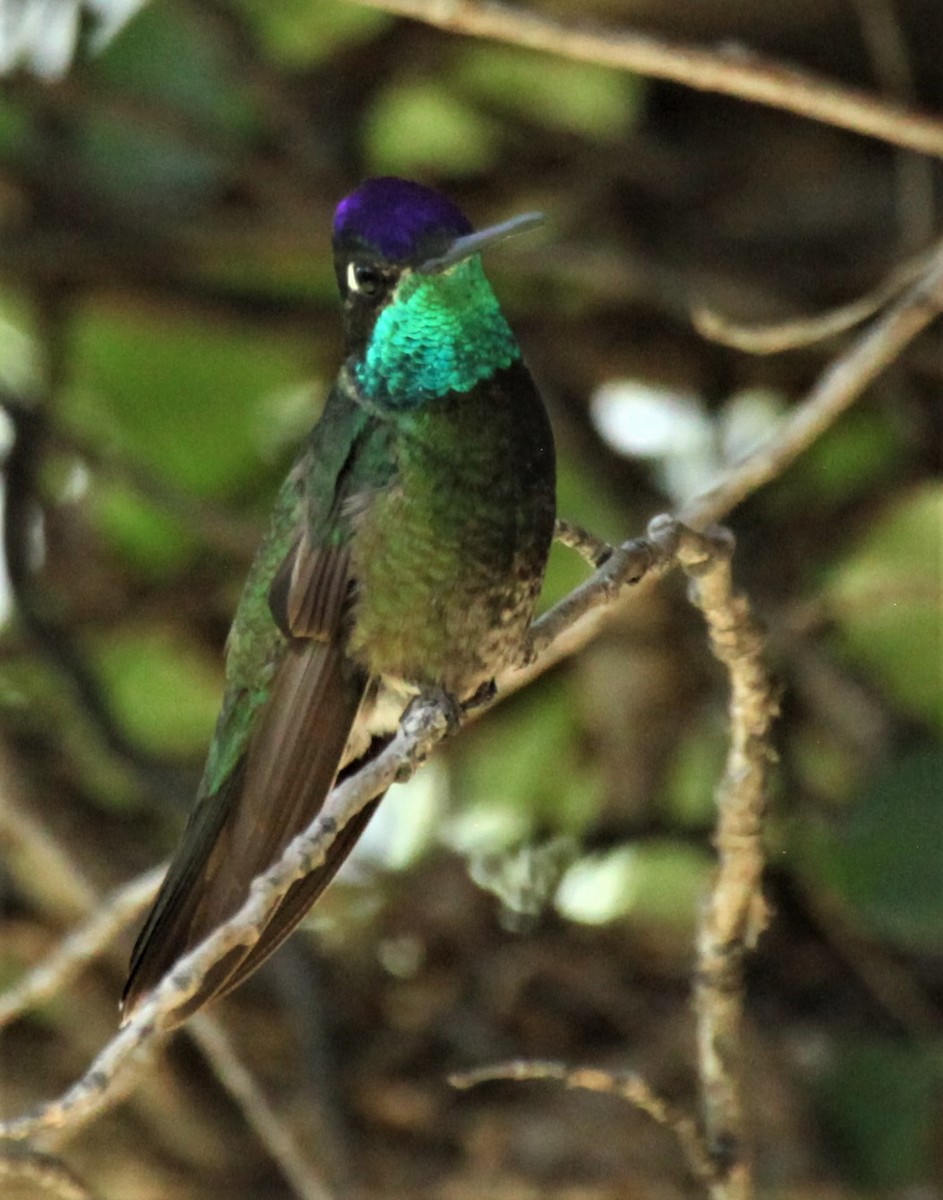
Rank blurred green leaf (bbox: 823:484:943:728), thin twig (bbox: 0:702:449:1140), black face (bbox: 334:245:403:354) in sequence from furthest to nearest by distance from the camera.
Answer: blurred green leaf (bbox: 823:484:943:728), black face (bbox: 334:245:403:354), thin twig (bbox: 0:702:449:1140)

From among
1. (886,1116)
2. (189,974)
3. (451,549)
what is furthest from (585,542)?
(886,1116)

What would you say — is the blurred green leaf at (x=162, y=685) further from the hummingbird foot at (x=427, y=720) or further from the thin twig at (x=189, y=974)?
the thin twig at (x=189, y=974)

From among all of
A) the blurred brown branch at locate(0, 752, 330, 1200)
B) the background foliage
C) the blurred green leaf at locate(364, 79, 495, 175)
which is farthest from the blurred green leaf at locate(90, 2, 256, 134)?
the blurred brown branch at locate(0, 752, 330, 1200)

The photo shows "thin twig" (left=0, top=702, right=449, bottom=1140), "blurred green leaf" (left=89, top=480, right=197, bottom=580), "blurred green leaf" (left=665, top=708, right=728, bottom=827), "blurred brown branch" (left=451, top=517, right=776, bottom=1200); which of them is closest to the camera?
"thin twig" (left=0, top=702, right=449, bottom=1140)

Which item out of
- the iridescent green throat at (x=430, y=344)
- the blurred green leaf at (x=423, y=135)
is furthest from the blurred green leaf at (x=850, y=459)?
the iridescent green throat at (x=430, y=344)

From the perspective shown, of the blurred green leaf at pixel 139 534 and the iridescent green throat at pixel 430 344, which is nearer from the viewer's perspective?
the iridescent green throat at pixel 430 344

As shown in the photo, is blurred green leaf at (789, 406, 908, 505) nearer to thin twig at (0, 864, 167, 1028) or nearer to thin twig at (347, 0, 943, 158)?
thin twig at (347, 0, 943, 158)

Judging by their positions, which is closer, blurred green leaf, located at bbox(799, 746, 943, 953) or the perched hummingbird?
the perched hummingbird

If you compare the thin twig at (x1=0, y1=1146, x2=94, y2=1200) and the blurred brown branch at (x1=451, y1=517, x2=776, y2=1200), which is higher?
the blurred brown branch at (x1=451, y1=517, x2=776, y2=1200)
